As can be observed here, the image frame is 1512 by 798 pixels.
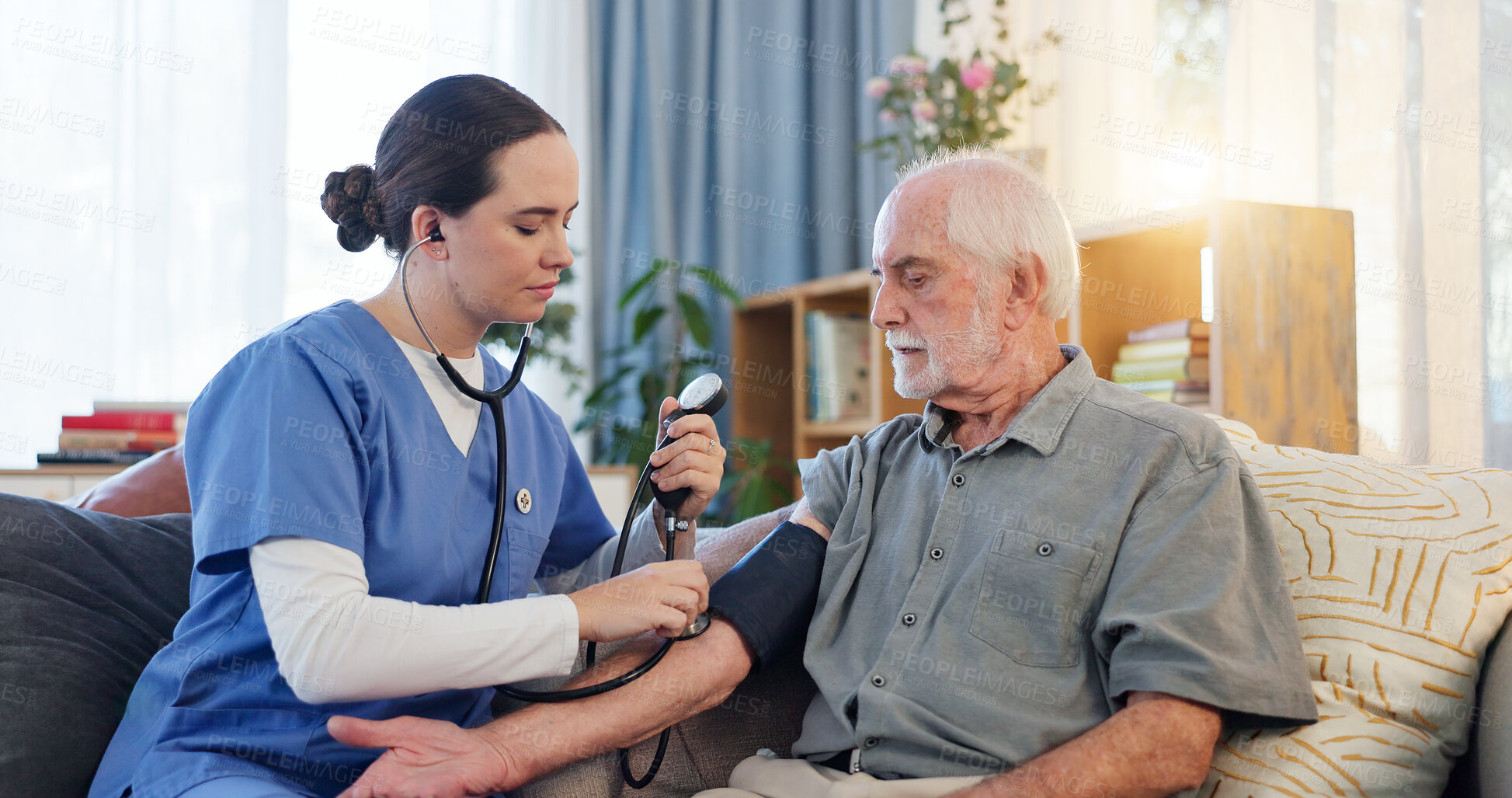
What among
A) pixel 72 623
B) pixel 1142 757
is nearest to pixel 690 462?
pixel 1142 757

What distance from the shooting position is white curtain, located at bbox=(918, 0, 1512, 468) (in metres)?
1.91

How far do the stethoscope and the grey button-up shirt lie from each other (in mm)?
194

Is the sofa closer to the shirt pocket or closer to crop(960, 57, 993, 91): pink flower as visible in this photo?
the shirt pocket

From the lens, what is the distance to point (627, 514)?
4.32ft

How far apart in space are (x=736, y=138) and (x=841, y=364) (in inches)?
40.2

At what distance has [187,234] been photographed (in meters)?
2.97

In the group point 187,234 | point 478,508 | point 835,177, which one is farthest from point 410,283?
point 835,177

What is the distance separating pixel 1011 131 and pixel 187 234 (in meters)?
2.25

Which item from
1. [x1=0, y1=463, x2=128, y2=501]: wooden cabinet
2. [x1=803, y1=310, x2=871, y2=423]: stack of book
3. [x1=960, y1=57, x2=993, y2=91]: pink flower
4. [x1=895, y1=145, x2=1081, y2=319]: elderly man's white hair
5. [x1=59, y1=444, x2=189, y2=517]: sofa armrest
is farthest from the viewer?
[x1=803, y1=310, x2=871, y2=423]: stack of book

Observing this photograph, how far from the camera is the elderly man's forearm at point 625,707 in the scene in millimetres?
1191

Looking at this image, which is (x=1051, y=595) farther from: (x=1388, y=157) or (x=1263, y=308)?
(x=1388, y=157)

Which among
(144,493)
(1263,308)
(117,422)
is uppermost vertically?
(1263,308)

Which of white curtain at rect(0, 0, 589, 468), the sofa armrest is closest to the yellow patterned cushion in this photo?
the sofa armrest

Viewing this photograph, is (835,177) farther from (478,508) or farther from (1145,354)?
(478,508)
